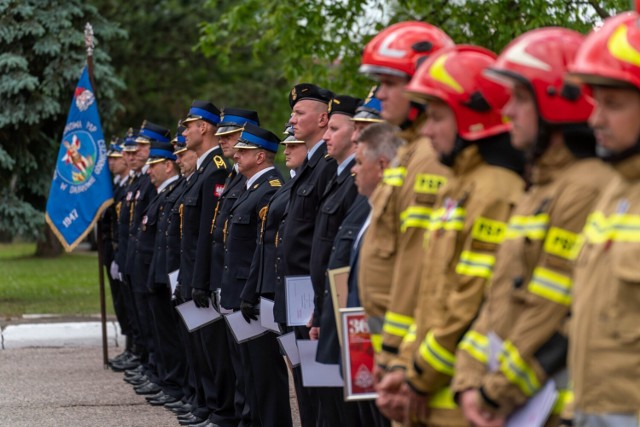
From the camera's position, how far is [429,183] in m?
5.31

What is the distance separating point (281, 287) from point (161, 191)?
16.5 feet

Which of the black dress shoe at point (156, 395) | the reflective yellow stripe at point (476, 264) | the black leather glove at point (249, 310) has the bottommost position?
the black dress shoe at point (156, 395)

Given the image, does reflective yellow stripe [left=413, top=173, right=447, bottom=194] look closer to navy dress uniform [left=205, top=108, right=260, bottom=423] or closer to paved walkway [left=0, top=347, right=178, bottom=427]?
navy dress uniform [left=205, top=108, right=260, bottom=423]

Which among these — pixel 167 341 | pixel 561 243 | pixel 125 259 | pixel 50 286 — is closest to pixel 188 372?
pixel 167 341

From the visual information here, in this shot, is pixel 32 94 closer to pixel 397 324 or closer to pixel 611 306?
pixel 397 324

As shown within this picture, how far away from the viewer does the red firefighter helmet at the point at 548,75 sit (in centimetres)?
440

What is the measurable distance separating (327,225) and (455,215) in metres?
3.00

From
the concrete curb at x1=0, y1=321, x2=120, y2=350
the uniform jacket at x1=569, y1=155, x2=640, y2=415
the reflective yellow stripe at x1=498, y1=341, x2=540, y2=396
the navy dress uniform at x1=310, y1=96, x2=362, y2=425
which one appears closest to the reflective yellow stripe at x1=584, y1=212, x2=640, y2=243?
the uniform jacket at x1=569, y1=155, x2=640, y2=415

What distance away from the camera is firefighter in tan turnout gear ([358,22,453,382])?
5309 mm

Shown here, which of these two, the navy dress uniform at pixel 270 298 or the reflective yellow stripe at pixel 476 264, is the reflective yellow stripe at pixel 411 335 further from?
the navy dress uniform at pixel 270 298

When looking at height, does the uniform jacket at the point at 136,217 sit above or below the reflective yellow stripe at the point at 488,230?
below

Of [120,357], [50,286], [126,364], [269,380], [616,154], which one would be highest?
[616,154]

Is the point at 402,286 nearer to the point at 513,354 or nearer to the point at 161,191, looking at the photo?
the point at 513,354

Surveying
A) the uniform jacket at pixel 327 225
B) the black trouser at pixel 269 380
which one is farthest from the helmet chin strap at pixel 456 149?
the black trouser at pixel 269 380
